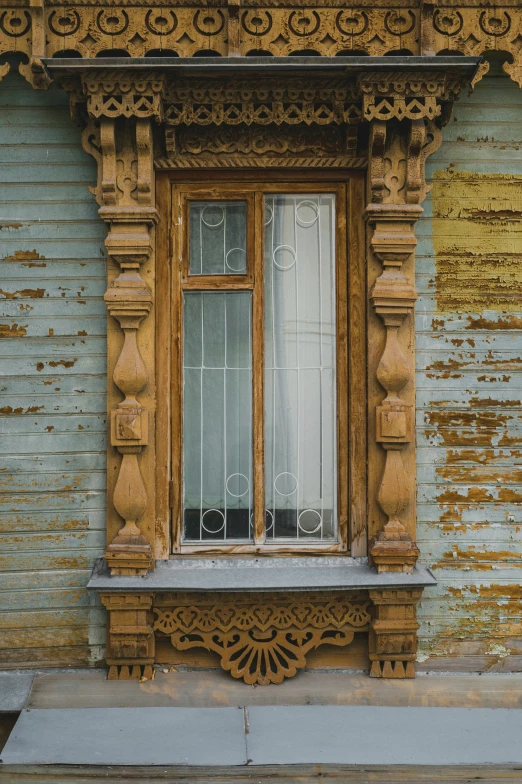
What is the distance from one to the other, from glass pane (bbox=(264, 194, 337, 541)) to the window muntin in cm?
1

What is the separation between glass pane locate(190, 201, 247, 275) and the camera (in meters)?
3.86

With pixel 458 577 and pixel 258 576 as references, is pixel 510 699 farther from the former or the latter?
pixel 258 576

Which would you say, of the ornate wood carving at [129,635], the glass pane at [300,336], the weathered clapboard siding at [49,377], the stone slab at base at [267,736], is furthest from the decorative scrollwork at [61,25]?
the stone slab at base at [267,736]

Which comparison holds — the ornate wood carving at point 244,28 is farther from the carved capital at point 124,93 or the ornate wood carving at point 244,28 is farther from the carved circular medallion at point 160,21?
the carved capital at point 124,93

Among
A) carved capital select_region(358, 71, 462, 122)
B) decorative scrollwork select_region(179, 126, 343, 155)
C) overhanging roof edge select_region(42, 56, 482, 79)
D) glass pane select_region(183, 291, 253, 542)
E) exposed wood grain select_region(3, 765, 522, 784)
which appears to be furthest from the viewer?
glass pane select_region(183, 291, 253, 542)

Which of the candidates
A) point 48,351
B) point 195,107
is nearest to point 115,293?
point 48,351

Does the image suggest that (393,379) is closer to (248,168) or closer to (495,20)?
(248,168)

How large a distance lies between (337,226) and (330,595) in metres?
1.91

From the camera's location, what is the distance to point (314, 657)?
12.3 ft

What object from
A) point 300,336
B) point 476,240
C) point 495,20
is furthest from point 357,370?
point 495,20

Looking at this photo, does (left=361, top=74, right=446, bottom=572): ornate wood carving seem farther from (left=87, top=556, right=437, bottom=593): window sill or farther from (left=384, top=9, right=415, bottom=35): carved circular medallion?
(left=384, top=9, right=415, bottom=35): carved circular medallion

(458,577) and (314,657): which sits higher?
(458,577)

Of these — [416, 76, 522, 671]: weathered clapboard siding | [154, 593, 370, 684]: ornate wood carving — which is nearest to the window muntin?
[154, 593, 370, 684]: ornate wood carving

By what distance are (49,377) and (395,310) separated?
1.82 meters
